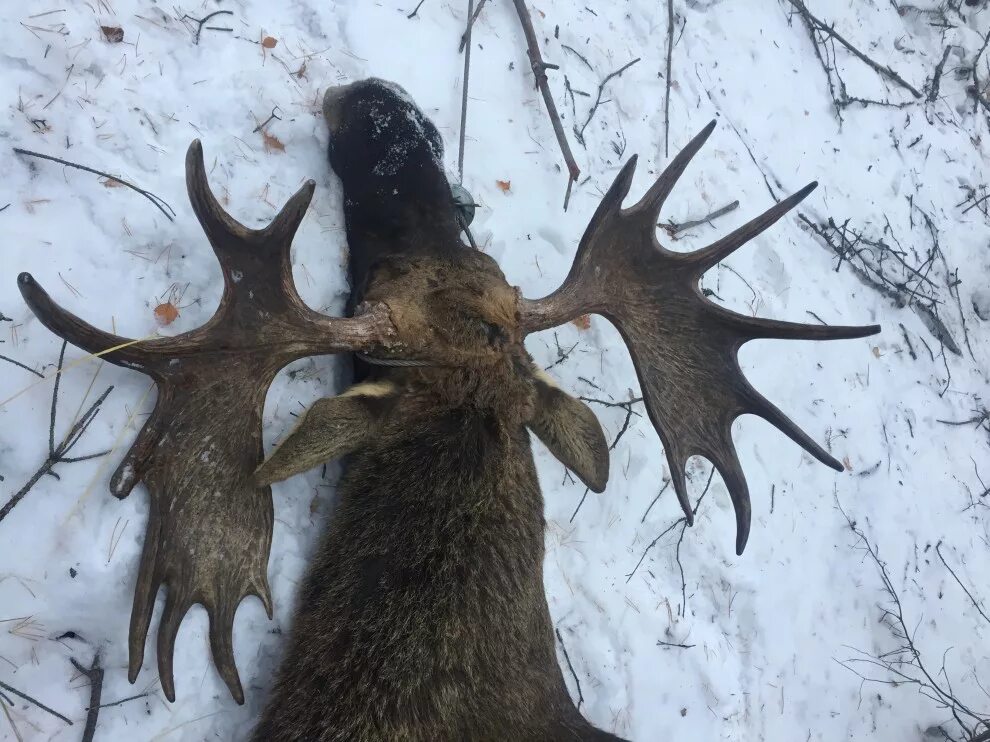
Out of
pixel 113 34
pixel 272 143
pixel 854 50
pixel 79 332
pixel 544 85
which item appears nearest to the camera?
pixel 79 332

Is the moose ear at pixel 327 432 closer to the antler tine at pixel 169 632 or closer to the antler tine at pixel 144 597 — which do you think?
the antler tine at pixel 144 597

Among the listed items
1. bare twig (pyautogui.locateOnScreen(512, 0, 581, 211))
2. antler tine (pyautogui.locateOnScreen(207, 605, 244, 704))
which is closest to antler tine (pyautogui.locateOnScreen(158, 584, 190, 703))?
antler tine (pyautogui.locateOnScreen(207, 605, 244, 704))

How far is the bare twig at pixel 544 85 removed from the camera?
4.08 m

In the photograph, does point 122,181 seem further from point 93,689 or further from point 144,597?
point 93,689

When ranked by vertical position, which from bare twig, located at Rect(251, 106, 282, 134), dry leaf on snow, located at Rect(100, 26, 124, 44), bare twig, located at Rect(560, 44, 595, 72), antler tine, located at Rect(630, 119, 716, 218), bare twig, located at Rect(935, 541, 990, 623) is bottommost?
bare twig, located at Rect(935, 541, 990, 623)

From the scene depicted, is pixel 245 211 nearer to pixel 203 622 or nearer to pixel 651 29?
pixel 203 622

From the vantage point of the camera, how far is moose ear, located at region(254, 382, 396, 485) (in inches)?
101

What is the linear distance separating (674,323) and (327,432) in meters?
1.79

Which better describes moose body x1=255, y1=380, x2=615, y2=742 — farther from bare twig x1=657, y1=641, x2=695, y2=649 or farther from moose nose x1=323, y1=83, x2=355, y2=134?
moose nose x1=323, y1=83, x2=355, y2=134

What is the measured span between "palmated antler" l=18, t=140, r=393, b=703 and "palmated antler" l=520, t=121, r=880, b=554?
1172 mm

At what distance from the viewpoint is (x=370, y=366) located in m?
2.93

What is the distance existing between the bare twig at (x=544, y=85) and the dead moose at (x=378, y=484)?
1401mm

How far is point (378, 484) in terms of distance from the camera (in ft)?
8.80

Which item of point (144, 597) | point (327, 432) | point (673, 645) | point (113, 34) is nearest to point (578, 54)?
point (113, 34)
